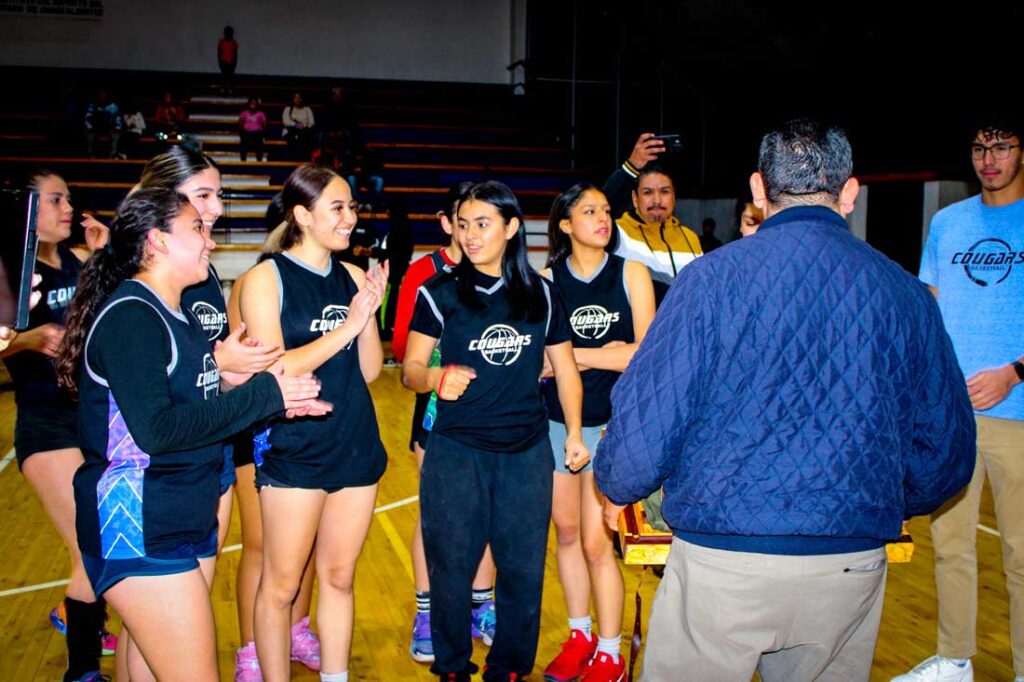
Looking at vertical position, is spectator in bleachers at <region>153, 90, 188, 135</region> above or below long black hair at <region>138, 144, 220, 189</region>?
above

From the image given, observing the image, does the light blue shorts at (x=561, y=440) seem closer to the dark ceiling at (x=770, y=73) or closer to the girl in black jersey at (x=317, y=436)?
the girl in black jersey at (x=317, y=436)

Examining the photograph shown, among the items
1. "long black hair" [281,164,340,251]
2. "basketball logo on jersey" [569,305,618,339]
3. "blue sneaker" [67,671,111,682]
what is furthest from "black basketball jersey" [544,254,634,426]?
"blue sneaker" [67,671,111,682]

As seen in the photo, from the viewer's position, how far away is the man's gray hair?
5.97 ft

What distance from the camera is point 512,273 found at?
9.82 feet

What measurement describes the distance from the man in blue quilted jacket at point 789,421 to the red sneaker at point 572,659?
1444 mm

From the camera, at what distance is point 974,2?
377 inches

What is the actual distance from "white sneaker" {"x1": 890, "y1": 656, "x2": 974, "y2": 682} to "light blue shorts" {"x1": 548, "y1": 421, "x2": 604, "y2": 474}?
1297 millimetres

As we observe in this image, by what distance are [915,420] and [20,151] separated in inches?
600

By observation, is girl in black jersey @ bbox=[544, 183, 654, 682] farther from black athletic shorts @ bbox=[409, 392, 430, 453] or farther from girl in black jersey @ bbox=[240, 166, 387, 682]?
girl in black jersey @ bbox=[240, 166, 387, 682]

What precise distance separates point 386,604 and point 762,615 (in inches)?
96.7

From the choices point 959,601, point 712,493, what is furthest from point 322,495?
point 959,601

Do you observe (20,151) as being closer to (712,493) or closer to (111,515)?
(111,515)

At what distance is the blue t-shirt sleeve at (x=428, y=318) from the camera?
296 centimetres

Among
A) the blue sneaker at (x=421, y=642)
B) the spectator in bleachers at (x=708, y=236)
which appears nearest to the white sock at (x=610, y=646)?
the blue sneaker at (x=421, y=642)
